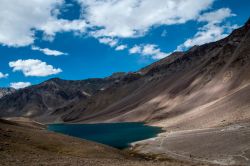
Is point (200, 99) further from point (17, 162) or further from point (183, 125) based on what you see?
point (17, 162)

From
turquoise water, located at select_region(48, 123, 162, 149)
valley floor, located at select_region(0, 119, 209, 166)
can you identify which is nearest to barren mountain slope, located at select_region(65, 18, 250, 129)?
turquoise water, located at select_region(48, 123, 162, 149)

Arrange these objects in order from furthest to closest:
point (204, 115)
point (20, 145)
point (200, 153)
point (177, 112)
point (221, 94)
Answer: point (177, 112)
point (221, 94)
point (204, 115)
point (200, 153)
point (20, 145)

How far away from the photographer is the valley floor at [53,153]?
111 feet

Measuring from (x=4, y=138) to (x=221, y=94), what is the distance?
339ft

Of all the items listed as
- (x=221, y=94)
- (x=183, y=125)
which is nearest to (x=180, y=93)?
(x=221, y=94)

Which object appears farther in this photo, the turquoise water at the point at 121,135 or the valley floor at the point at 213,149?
the turquoise water at the point at 121,135

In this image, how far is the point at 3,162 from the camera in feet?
101

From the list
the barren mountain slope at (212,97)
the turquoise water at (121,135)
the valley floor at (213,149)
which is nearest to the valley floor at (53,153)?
the valley floor at (213,149)

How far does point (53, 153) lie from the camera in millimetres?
41000

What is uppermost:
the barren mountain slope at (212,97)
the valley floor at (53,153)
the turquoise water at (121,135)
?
the barren mountain slope at (212,97)

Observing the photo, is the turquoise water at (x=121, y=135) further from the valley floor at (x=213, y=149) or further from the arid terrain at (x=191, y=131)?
the valley floor at (x=213, y=149)

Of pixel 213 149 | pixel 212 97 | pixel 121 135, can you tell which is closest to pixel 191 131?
pixel 121 135

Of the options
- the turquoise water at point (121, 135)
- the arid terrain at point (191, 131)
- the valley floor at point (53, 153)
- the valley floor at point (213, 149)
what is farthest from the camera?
the turquoise water at point (121, 135)

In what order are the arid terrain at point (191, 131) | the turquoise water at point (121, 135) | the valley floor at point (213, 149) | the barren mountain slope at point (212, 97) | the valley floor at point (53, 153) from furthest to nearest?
the barren mountain slope at point (212, 97) → the turquoise water at point (121, 135) → the valley floor at point (213, 149) → the arid terrain at point (191, 131) → the valley floor at point (53, 153)
